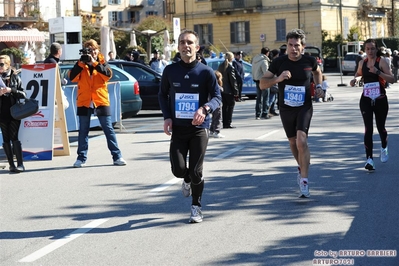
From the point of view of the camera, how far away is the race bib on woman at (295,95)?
9508mm

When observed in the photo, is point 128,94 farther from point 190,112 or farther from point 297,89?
point 190,112

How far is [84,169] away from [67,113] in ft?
13.1

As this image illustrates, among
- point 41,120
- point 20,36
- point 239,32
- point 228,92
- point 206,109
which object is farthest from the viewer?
point 239,32

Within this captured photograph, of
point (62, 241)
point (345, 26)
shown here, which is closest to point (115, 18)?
point (345, 26)

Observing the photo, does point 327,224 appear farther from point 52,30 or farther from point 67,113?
point 52,30

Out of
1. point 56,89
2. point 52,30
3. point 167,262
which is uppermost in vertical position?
point 52,30

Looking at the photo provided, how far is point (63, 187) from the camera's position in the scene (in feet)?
36.3

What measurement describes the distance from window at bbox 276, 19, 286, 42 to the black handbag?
192 ft

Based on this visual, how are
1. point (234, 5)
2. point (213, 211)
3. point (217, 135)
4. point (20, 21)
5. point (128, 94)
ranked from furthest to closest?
point (234, 5) → point (20, 21) → point (128, 94) → point (217, 135) → point (213, 211)

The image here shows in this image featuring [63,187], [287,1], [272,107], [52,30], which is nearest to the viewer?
[63,187]

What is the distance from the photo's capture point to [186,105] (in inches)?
327

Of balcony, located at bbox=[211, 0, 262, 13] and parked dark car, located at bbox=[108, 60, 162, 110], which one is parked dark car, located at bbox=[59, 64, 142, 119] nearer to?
parked dark car, located at bbox=[108, 60, 162, 110]

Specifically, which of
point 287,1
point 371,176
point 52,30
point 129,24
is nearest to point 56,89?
point 371,176

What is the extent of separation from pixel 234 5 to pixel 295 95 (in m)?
64.5
